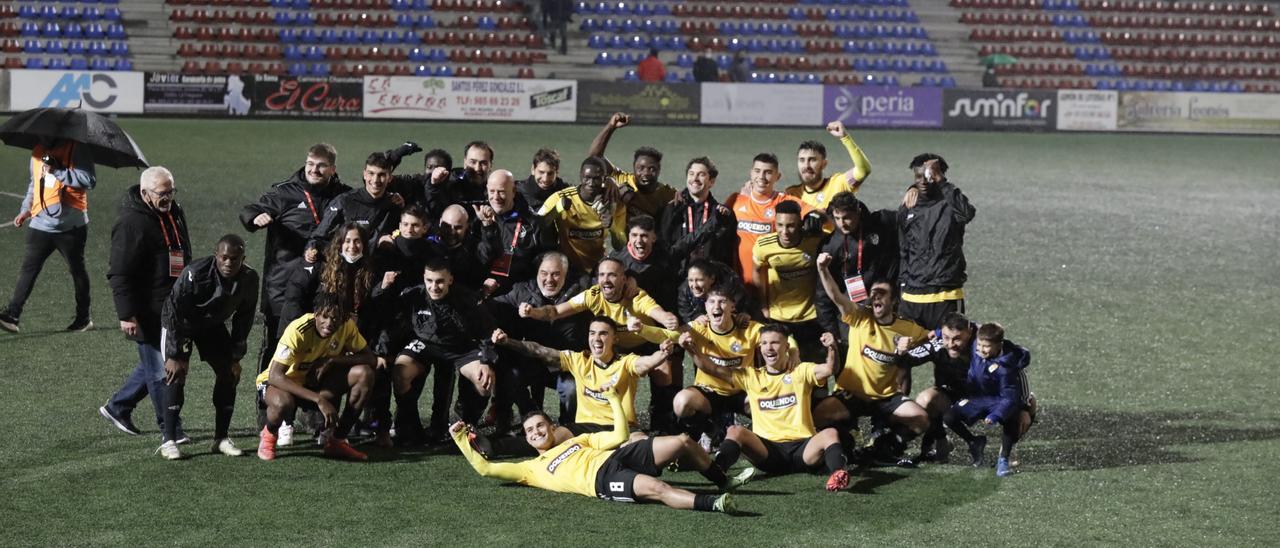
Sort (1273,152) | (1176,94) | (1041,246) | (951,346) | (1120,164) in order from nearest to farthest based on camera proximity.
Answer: (951,346) → (1041,246) → (1120,164) → (1273,152) → (1176,94)

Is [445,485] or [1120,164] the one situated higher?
[1120,164]

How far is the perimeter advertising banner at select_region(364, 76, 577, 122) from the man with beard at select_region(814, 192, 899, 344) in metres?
22.5

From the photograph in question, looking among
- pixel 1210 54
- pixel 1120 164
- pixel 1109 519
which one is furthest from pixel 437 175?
pixel 1210 54

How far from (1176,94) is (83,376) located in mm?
28778

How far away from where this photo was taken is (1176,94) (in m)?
34.4

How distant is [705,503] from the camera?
8.09 meters

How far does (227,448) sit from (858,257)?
4.27 m

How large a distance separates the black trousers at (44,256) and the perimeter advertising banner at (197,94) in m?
18.8

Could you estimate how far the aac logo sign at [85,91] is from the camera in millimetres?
29750

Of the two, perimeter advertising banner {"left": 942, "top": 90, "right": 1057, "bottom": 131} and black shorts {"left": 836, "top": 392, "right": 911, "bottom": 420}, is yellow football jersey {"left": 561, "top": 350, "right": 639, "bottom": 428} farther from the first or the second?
perimeter advertising banner {"left": 942, "top": 90, "right": 1057, "bottom": 131}

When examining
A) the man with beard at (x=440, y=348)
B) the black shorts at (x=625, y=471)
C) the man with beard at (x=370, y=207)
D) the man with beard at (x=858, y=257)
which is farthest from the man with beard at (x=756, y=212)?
the man with beard at (x=370, y=207)

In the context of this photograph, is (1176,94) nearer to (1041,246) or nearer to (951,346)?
(1041,246)

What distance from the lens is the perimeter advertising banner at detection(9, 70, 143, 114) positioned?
29.7 m

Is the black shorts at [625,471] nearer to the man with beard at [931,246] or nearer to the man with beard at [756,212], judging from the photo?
the man with beard at [756,212]
